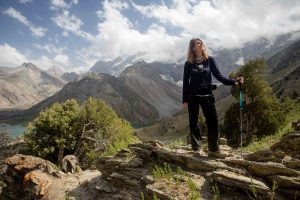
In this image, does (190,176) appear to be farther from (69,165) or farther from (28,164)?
(28,164)

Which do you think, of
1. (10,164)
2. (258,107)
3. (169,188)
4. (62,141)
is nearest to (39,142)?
(62,141)

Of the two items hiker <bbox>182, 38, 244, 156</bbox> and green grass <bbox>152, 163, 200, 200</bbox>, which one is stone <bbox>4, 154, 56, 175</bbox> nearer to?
green grass <bbox>152, 163, 200, 200</bbox>

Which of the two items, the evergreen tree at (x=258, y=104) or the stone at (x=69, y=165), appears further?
the evergreen tree at (x=258, y=104)

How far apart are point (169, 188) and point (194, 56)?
5.20 meters

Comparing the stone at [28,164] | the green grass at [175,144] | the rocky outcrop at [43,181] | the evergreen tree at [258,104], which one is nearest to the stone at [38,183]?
the rocky outcrop at [43,181]

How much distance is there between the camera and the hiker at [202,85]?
12125 millimetres

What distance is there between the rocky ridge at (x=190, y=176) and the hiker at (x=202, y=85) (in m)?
1.21

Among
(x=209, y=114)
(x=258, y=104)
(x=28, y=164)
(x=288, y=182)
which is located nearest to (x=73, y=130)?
(x=28, y=164)

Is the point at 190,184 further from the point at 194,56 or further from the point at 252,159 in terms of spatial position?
the point at 194,56

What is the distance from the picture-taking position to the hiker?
12125 mm

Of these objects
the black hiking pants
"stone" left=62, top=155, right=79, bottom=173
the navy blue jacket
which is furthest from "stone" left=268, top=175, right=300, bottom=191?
"stone" left=62, top=155, right=79, bottom=173

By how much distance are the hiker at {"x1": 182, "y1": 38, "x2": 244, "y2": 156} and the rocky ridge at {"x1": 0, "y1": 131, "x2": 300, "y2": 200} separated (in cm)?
121

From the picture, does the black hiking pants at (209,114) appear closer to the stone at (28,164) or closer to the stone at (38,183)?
the stone at (38,183)

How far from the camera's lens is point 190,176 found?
1198 cm
